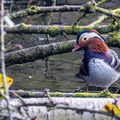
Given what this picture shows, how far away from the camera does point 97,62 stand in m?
4.07

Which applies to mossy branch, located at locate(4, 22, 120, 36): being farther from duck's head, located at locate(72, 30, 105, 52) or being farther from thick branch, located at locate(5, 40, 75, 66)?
duck's head, located at locate(72, 30, 105, 52)

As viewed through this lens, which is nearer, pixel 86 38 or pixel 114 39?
pixel 86 38

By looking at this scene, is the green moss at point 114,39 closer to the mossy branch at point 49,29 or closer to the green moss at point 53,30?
the mossy branch at point 49,29

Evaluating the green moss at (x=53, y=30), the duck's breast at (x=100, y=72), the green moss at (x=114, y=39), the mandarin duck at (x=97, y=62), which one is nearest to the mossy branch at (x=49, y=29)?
the green moss at (x=53, y=30)

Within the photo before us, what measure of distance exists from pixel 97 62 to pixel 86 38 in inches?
14.4

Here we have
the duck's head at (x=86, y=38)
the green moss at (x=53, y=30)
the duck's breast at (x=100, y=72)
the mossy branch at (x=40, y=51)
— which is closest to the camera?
the duck's breast at (x=100, y=72)

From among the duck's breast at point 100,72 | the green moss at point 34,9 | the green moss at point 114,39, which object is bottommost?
the duck's breast at point 100,72

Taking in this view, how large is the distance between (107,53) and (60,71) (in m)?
2.75

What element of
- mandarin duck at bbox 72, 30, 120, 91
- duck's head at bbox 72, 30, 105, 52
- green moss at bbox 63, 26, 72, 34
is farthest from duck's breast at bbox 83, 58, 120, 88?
green moss at bbox 63, 26, 72, 34

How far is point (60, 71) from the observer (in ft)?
22.8

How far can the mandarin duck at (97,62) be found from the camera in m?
4.03

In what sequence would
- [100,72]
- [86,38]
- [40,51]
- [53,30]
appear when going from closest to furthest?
[100,72] → [86,38] → [40,51] → [53,30]

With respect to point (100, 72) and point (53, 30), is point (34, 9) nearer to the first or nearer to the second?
point (53, 30)

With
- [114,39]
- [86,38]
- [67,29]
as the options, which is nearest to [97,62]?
[86,38]
